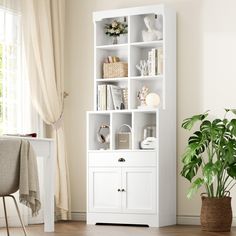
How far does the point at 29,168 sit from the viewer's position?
5023 mm

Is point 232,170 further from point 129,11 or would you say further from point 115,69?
point 129,11

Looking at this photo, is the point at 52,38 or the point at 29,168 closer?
the point at 29,168

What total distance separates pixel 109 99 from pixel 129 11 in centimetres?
95

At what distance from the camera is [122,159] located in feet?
22.2

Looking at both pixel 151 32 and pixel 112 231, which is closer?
pixel 112 231

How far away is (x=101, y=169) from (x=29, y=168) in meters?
1.94

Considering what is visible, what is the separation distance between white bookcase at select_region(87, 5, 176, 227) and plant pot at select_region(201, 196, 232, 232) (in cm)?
50

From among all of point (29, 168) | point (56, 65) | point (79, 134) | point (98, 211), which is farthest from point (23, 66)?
point (29, 168)

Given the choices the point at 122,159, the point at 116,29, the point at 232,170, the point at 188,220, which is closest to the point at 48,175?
the point at 122,159

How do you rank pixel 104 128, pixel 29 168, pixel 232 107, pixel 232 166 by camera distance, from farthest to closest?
pixel 104 128 → pixel 232 107 → pixel 232 166 → pixel 29 168

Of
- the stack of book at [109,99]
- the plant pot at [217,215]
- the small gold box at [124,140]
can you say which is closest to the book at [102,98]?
the stack of book at [109,99]

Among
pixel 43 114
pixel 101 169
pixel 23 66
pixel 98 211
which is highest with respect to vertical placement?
pixel 23 66

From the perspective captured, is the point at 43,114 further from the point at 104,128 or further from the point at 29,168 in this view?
the point at 29,168

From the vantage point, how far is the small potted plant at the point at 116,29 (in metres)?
7.11
